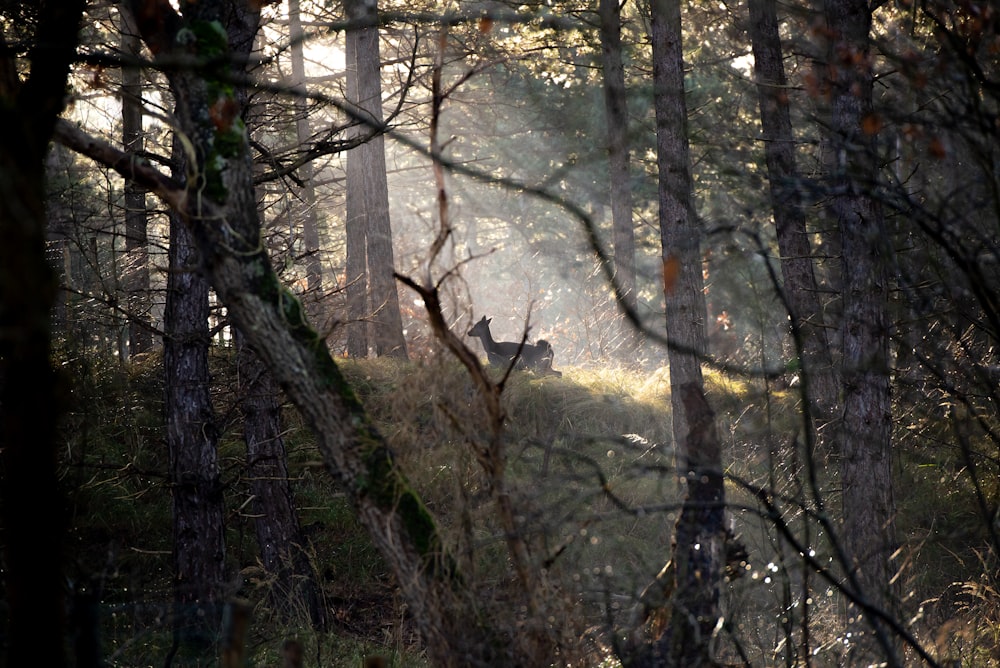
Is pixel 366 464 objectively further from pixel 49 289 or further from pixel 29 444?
pixel 49 289

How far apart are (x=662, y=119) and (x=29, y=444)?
8.29m

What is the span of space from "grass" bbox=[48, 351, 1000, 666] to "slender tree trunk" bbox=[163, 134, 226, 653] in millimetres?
285

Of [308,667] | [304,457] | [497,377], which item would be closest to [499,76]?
[497,377]

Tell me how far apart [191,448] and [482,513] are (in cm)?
372

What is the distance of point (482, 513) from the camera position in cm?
441

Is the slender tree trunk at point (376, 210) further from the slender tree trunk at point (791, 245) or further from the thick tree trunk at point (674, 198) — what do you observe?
the slender tree trunk at point (791, 245)

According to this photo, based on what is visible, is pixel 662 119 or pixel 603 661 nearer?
pixel 603 661

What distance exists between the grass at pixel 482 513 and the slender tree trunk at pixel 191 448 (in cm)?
28

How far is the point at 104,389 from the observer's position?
998 cm

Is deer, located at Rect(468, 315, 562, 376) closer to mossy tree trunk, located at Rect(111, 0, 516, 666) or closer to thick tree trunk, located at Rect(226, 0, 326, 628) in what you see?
thick tree trunk, located at Rect(226, 0, 326, 628)

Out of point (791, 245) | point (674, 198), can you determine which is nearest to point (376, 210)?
point (674, 198)

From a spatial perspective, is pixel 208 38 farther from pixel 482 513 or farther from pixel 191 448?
pixel 191 448

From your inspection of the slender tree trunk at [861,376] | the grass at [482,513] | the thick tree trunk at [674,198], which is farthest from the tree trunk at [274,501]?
the slender tree trunk at [861,376]

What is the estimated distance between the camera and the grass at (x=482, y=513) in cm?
490
